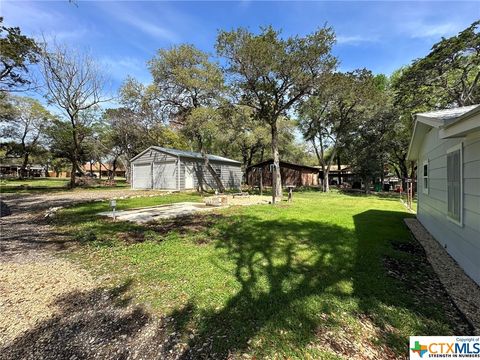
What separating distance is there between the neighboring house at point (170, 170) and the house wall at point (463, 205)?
639 inches

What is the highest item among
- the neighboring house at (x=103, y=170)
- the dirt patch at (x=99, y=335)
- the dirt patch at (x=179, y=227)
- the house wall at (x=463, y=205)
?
the neighboring house at (x=103, y=170)

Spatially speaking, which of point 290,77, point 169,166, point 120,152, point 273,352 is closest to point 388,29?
point 290,77

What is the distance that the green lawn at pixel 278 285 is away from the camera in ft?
8.18

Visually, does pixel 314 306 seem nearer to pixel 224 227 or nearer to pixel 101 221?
pixel 224 227

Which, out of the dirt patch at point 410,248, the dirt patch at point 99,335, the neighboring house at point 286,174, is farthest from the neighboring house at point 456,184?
the neighboring house at point 286,174

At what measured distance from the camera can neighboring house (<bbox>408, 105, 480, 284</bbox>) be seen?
3.74 m

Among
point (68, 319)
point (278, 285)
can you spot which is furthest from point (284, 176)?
point (68, 319)

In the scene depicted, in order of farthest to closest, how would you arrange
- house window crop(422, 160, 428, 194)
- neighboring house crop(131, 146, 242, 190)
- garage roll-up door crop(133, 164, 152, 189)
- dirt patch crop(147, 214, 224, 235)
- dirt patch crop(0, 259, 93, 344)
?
garage roll-up door crop(133, 164, 152, 189), neighboring house crop(131, 146, 242, 190), house window crop(422, 160, 428, 194), dirt patch crop(147, 214, 224, 235), dirt patch crop(0, 259, 93, 344)

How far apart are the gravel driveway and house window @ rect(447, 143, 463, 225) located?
16.6ft

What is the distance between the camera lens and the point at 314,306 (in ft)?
9.84

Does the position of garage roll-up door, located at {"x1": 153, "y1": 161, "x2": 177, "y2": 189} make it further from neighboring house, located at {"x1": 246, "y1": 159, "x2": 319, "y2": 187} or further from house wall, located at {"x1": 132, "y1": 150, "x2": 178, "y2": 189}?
neighboring house, located at {"x1": 246, "y1": 159, "x2": 319, "y2": 187}

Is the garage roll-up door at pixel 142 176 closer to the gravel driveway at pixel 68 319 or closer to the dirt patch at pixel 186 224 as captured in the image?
the dirt patch at pixel 186 224

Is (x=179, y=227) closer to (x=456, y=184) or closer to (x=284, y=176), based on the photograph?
(x=456, y=184)

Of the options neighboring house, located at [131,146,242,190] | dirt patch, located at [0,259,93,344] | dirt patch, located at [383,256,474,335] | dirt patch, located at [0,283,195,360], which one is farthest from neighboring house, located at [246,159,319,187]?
dirt patch, located at [0,283,195,360]
